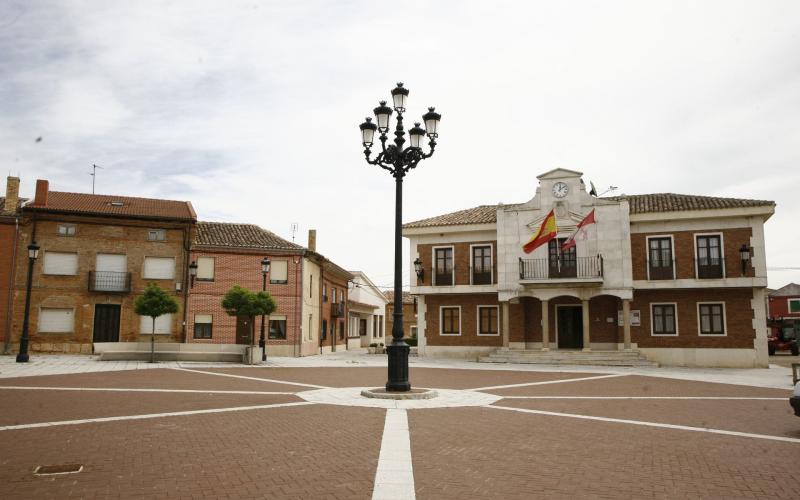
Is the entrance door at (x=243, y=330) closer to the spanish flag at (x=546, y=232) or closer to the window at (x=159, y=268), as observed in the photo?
the window at (x=159, y=268)

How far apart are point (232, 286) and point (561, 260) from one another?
55.2 ft

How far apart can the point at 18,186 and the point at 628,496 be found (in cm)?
3215

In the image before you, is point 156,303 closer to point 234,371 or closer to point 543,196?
point 234,371

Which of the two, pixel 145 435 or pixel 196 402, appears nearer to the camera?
pixel 145 435

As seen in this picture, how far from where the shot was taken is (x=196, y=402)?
1123 cm

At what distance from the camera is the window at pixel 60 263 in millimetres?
28875

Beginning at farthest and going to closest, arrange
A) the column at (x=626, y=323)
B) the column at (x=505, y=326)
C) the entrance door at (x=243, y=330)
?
the entrance door at (x=243, y=330) < the column at (x=505, y=326) < the column at (x=626, y=323)

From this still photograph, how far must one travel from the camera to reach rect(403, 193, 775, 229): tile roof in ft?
84.8

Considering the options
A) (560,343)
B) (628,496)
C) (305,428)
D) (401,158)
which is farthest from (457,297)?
(628,496)

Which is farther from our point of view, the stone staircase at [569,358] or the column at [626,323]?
the column at [626,323]

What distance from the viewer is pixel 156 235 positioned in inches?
1209

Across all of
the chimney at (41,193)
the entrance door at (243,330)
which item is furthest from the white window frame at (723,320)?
the chimney at (41,193)

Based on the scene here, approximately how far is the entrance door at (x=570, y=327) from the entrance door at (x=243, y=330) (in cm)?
1583

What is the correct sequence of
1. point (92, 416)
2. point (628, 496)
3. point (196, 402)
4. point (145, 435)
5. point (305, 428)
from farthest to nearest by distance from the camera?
point (196, 402)
point (92, 416)
point (305, 428)
point (145, 435)
point (628, 496)
